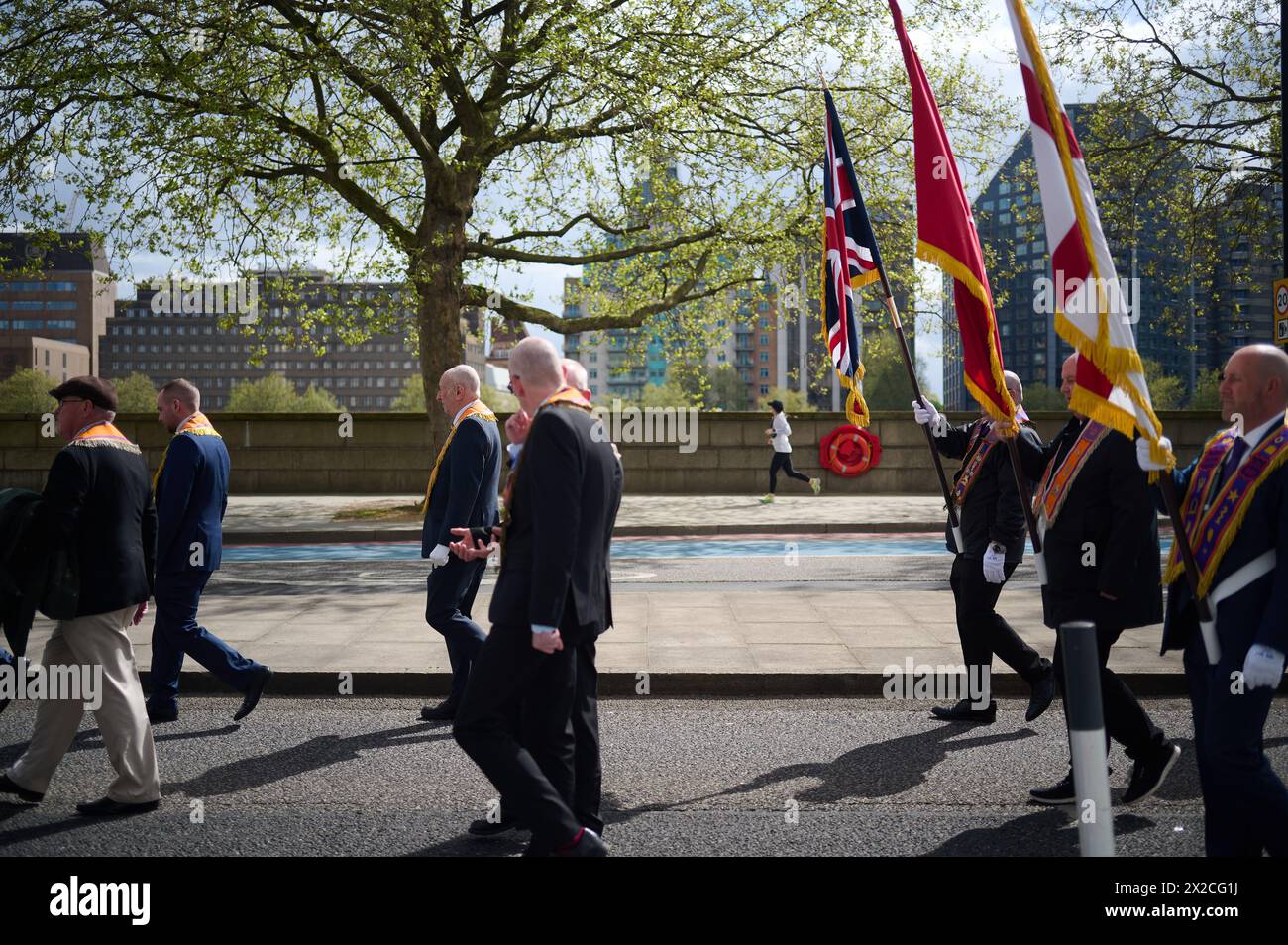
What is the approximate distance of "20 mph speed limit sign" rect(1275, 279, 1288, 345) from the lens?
967 cm

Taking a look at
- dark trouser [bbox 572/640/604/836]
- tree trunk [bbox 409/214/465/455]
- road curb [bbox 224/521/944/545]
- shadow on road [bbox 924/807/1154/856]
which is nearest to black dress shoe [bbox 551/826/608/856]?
dark trouser [bbox 572/640/604/836]

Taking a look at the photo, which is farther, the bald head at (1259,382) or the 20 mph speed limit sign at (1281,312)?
the 20 mph speed limit sign at (1281,312)

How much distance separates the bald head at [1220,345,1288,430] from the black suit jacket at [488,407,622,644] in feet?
6.81

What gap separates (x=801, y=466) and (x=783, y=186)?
6152 mm

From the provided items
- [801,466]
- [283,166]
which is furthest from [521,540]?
[801,466]

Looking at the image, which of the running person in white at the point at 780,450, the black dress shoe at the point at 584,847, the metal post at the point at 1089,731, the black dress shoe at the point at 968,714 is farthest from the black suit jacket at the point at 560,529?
the running person in white at the point at 780,450

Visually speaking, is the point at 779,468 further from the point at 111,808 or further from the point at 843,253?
the point at 111,808

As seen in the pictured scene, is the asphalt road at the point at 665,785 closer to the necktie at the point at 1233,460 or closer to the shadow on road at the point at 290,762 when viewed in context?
the shadow on road at the point at 290,762

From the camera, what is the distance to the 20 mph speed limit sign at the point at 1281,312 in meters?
9.67

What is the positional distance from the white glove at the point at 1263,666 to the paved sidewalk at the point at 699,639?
10.8 feet

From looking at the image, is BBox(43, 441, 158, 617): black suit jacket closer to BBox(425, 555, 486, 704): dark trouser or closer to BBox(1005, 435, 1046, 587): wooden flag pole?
BBox(425, 555, 486, 704): dark trouser

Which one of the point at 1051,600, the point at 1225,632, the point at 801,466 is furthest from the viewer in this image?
the point at 801,466

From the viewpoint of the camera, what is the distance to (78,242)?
57.3ft

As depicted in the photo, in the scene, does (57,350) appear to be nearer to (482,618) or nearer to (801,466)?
(801,466)
